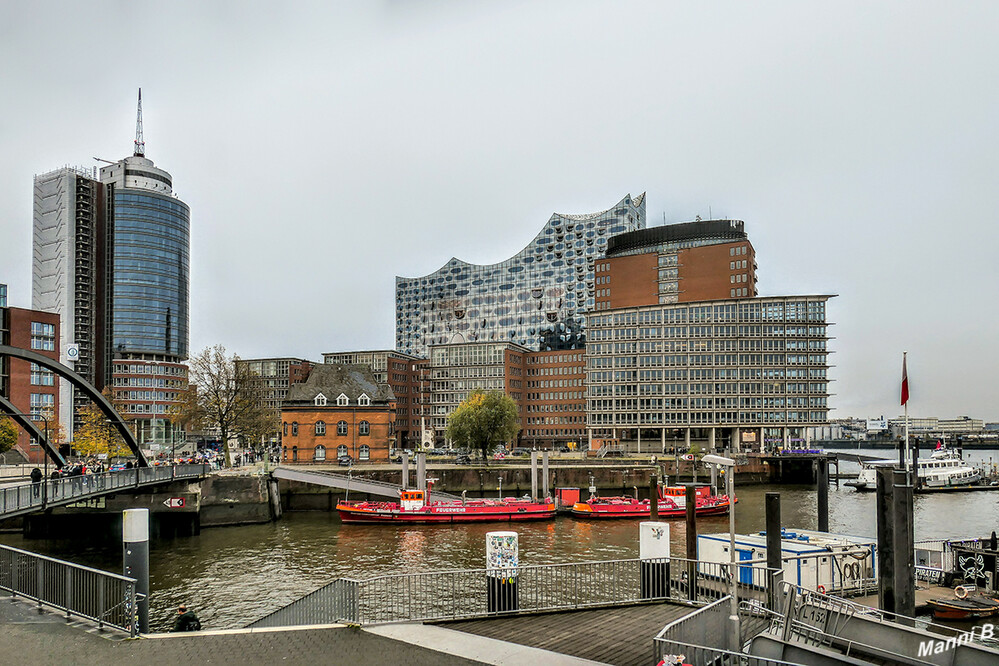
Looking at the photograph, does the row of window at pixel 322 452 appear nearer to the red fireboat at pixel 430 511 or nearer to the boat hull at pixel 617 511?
the red fireboat at pixel 430 511

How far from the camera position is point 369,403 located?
97.8m

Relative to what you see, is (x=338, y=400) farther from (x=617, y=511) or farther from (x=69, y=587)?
(x=69, y=587)

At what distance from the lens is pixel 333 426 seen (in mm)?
96250

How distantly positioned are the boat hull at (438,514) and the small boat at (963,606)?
39666mm

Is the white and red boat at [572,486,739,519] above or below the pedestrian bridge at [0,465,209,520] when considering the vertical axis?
below

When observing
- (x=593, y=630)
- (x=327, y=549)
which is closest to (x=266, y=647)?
(x=593, y=630)

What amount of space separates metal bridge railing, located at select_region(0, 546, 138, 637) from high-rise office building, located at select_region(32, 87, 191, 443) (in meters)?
166

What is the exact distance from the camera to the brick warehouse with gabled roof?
9606 centimetres

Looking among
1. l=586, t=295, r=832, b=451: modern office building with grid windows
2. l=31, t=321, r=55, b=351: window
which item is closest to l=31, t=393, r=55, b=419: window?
l=31, t=321, r=55, b=351: window

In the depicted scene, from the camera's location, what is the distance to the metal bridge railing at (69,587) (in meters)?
16.5

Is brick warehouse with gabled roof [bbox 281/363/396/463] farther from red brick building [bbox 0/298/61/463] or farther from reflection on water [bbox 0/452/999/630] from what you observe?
red brick building [bbox 0/298/61/463]

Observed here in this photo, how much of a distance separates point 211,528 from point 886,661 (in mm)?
55201

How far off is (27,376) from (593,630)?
127 metres

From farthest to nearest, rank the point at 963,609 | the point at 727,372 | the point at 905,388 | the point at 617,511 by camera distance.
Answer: the point at 727,372
the point at 617,511
the point at 905,388
the point at 963,609
